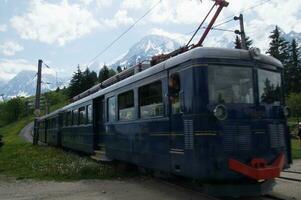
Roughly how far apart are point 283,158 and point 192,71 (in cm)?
270

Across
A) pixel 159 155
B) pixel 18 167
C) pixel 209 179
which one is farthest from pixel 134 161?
pixel 18 167

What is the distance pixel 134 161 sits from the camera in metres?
11.9

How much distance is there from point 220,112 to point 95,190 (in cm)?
408

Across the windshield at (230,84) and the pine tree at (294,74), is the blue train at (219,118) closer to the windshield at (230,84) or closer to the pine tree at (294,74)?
the windshield at (230,84)

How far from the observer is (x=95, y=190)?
1084 cm

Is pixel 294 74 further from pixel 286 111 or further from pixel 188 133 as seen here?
pixel 188 133

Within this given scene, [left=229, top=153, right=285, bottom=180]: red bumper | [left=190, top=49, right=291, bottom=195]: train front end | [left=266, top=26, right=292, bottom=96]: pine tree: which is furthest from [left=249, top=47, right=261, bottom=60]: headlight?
[left=266, top=26, right=292, bottom=96]: pine tree

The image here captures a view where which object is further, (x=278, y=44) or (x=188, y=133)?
(x=278, y=44)

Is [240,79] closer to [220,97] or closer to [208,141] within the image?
[220,97]

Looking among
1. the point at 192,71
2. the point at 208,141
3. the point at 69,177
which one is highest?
the point at 192,71

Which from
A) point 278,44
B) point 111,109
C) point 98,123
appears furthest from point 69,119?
point 278,44

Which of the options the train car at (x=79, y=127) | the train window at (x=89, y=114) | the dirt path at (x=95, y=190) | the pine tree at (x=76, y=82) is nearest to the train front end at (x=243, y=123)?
the dirt path at (x=95, y=190)

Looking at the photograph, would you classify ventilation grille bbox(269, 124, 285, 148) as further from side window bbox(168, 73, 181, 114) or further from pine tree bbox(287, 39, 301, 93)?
pine tree bbox(287, 39, 301, 93)

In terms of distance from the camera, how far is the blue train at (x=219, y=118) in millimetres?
8477
